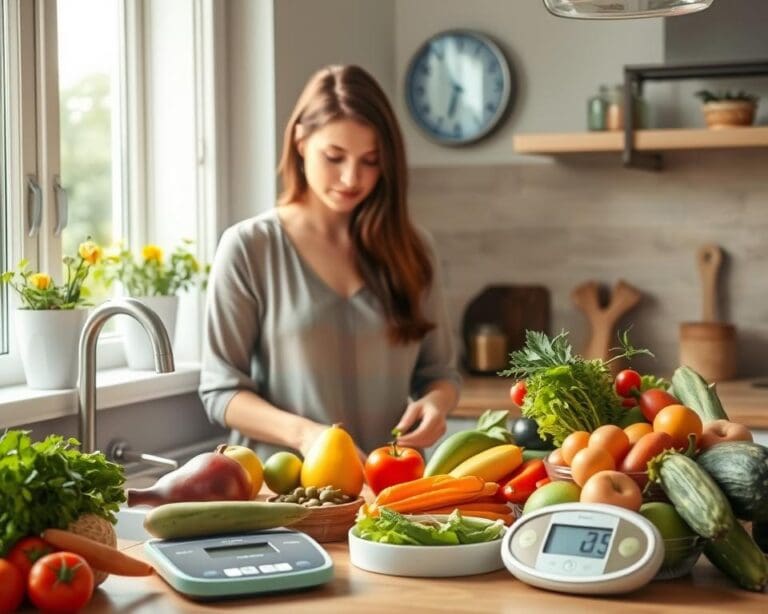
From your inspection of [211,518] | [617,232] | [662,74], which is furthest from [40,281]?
[617,232]

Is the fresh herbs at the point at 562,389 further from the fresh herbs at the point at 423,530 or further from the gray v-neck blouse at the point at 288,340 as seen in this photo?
the gray v-neck blouse at the point at 288,340

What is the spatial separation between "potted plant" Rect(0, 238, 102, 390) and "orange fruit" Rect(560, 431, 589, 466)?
132 centimetres

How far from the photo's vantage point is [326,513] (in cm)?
189

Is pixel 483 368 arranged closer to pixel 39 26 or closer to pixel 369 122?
pixel 369 122

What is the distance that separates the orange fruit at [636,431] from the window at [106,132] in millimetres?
1565

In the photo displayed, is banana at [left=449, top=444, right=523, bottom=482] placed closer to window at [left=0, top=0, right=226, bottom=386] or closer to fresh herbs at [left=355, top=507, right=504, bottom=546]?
fresh herbs at [left=355, top=507, right=504, bottom=546]

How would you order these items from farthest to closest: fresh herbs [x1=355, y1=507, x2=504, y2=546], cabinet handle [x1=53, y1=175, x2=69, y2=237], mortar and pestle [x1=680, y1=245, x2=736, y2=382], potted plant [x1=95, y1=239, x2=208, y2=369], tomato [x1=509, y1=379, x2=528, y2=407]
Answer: mortar and pestle [x1=680, y1=245, x2=736, y2=382]
potted plant [x1=95, y1=239, x2=208, y2=369]
cabinet handle [x1=53, y1=175, x2=69, y2=237]
tomato [x1=509, y1=379, x2=528, y2=407]
fresh herbs [x1=355, y1=507, x2=504, y2=546]

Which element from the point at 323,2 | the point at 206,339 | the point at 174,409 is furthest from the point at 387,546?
the point at 323,2

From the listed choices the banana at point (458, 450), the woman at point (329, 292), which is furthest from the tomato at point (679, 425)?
the woman at point (329, 292)

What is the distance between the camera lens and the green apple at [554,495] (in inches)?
69.6

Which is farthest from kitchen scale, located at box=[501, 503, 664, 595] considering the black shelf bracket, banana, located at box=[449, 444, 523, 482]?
the black shelf bracket

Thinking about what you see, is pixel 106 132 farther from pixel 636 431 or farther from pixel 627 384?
pixel 636 431

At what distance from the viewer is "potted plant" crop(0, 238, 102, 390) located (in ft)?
8.89

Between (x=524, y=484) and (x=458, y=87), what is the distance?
2.50 m
